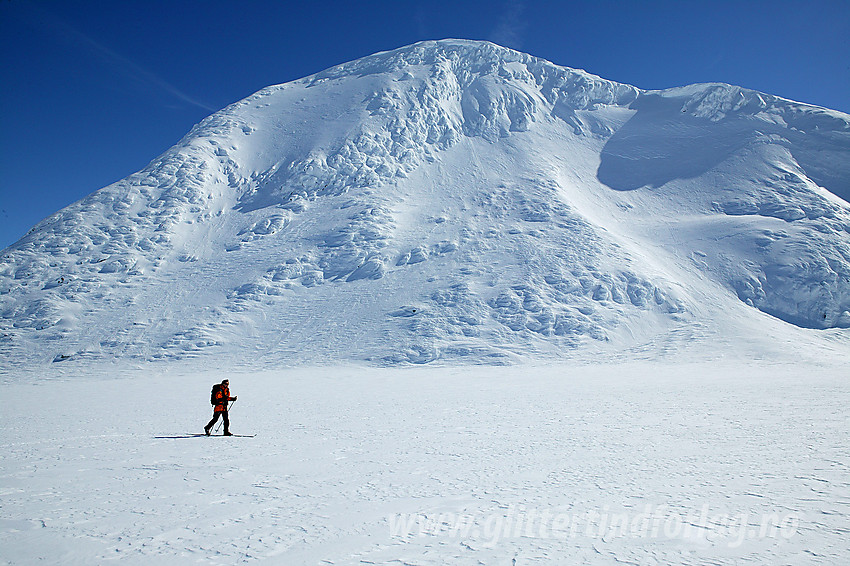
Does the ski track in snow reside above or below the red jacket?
below

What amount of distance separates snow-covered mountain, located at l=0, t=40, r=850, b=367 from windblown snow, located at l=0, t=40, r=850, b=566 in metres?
0.35

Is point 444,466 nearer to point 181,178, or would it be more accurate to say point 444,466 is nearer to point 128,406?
point 128,406

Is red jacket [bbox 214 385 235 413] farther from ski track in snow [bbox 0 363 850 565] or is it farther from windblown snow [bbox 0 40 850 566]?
ski track in snow [bbox 0 363 850 565]

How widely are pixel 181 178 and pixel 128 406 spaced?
4639 cm

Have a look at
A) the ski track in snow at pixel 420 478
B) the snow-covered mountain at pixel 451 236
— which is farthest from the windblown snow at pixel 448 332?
the snow-covered mountain at pixel 451 236

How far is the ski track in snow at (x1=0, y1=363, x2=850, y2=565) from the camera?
525 centimetres

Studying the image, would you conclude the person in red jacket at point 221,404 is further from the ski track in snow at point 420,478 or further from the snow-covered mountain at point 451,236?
the snow-covered mountain at point 451,236

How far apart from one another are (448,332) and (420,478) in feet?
94.7

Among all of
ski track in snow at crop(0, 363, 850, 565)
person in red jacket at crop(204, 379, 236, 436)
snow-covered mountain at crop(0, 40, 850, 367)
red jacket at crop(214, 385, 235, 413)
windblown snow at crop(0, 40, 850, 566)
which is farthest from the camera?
snow-covered mountain at crop(0, 40, 850, 367)

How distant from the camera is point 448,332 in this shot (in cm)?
3653

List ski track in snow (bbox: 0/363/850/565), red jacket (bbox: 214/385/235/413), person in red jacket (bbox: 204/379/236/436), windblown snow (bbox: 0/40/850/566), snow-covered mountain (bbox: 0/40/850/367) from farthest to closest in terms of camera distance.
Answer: snow-covered mountain (bbox: 0/40/850/367)
red jacket (bbox: 214/385/235/413)
person in red jacket (bbox: 204/379/236/436)
windblown snow (bbox: 0/40/850/566)
ski track in snow (bbox: 0/363/850/565)

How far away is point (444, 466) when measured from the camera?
27.7 feet

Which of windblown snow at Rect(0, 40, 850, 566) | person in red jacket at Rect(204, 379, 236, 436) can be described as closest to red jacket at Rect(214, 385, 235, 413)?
person in red jacket at Rect(204, 379, 236, 436)

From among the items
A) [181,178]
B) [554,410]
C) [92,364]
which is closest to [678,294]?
[554,410]
